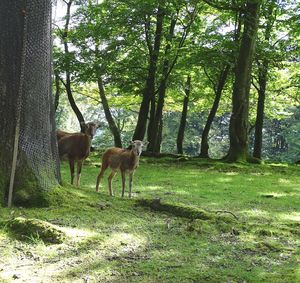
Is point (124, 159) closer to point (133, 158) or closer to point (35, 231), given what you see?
point (133, 158)

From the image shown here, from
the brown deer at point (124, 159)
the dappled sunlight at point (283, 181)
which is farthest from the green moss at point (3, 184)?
the dappled sunlight at point (283, 181)

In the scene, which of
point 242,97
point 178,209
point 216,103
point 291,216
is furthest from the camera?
point 216,103

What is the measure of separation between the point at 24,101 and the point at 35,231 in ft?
6.57

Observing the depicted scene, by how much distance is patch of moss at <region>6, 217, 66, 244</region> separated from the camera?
5.11 meters

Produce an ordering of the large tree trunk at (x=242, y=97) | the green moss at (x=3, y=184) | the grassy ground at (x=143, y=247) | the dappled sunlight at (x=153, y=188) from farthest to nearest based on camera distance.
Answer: the large tree trunk at (x=242, y=97) < the dappled sunlight at (x=153, y=188) < the green moss at (x=3, y=184) < the grassy ground at (x=143, y=247)

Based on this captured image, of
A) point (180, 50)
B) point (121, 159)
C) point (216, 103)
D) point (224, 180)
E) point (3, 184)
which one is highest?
point (180, 50)

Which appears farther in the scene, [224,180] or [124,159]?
[224,180]

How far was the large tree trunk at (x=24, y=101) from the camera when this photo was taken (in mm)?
6148

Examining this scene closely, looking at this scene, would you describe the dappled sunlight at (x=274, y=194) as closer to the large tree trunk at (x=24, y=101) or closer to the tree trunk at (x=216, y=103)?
the large tree trunk at (x=24, y=101)

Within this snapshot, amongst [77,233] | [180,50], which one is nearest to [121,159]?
[77,233]

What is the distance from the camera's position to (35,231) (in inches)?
202

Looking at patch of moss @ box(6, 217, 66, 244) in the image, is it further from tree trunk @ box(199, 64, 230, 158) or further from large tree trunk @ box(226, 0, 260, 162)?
tree trunk @ box(199, 64, 230, 158)

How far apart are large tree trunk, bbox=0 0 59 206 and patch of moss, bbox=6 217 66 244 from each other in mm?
925

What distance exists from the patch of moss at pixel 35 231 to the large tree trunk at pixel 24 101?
92cm
